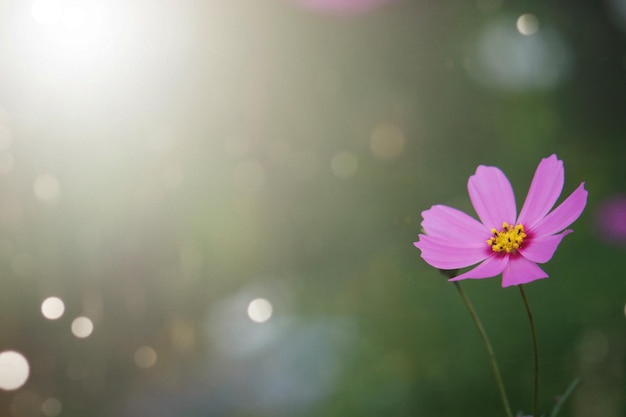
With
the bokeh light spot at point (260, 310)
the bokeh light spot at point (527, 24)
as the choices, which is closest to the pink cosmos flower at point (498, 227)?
the bokeh light spot at point (260, 310)

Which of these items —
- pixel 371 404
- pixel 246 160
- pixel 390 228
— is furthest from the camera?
pixel 246 160

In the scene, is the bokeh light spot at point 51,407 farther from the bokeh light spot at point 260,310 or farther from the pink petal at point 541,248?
the pink petal at point 541,248

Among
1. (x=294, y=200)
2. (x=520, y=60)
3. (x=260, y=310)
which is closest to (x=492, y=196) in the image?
(x=260, y=310)

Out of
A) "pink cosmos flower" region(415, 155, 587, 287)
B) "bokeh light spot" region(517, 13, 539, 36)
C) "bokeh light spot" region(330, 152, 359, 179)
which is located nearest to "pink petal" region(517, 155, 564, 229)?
"pink cosmos flower" region(415, 155, 587, 287)

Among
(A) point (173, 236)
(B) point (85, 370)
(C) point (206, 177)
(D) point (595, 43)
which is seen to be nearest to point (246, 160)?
(C) point (206, 177)

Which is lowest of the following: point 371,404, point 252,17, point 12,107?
point 371,404

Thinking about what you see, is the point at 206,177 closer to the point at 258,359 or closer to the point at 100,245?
the point at 100,245
